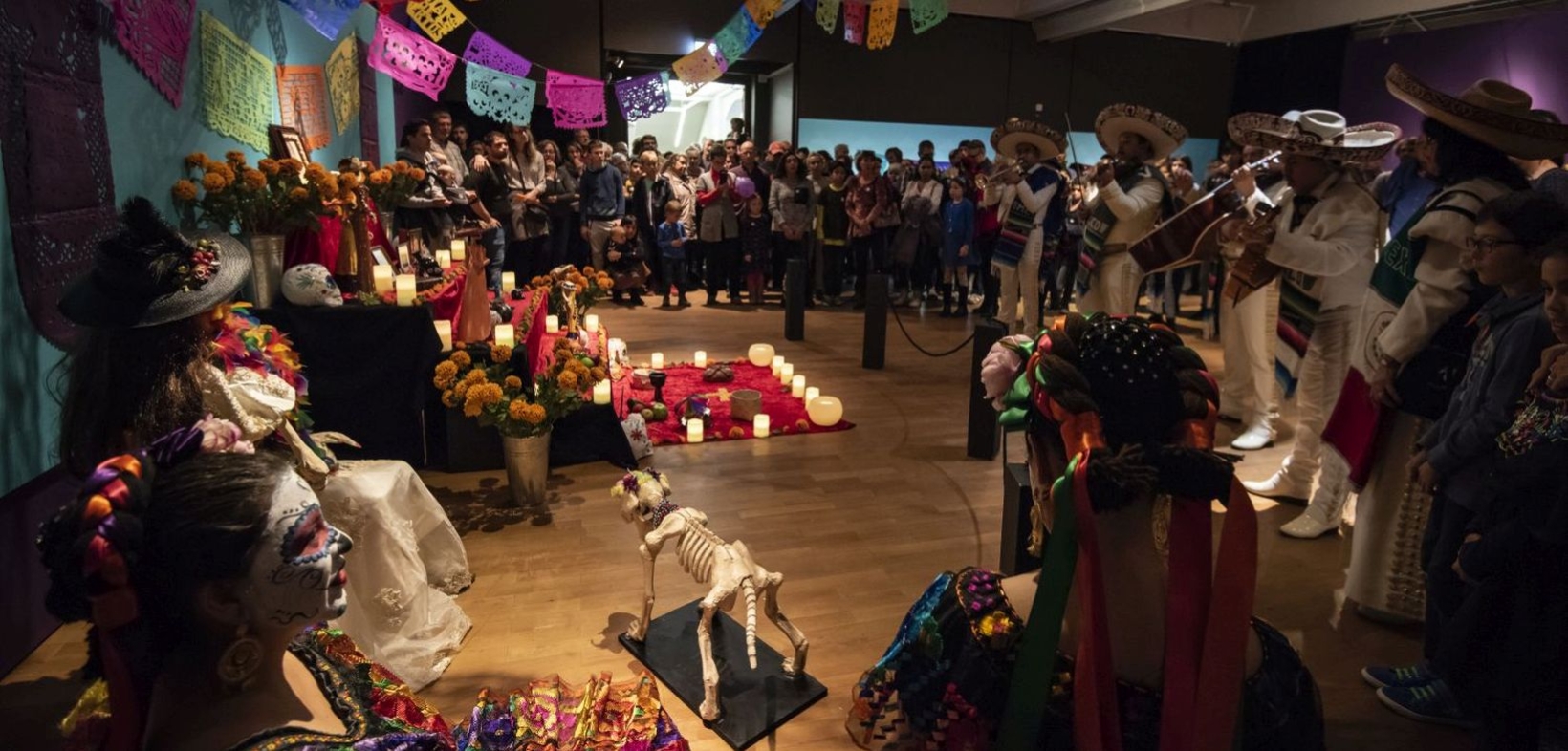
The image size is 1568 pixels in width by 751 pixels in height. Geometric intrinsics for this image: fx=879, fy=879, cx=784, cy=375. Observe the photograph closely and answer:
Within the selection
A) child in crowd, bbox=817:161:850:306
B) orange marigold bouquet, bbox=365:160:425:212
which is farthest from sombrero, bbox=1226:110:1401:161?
child in crowd, bbox=817:161:850:306

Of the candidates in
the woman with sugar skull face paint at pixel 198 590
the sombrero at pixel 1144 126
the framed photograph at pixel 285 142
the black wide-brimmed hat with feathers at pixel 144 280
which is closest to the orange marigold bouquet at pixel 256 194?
the framed photograph at pixel 285 142

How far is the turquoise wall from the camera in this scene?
218 centimetres

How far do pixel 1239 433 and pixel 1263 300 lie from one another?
71cm

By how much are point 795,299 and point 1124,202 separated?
2683 millimetres

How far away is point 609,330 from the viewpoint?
668 centimetres

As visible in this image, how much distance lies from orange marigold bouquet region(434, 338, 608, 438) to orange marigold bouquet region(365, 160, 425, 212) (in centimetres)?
116

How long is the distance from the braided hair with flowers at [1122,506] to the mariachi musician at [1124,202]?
10.6 ft

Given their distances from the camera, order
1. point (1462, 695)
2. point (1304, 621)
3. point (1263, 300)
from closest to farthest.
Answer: point (1462, 695) < point (1304, 621) < point (1263, 300)

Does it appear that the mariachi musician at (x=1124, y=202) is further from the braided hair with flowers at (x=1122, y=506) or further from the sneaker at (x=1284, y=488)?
the braided hair with flowers at (x=1122, y=506)

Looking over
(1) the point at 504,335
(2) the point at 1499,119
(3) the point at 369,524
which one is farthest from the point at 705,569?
(2) the point at 1499,119

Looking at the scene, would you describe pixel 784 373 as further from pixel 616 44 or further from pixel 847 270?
pixel 616 44

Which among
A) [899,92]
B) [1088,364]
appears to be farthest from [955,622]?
[899,92]

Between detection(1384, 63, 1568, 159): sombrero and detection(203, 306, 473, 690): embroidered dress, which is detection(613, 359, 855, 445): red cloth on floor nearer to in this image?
detection(203, 306, 473, 690): embroidered dress

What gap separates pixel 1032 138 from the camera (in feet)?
17.3
